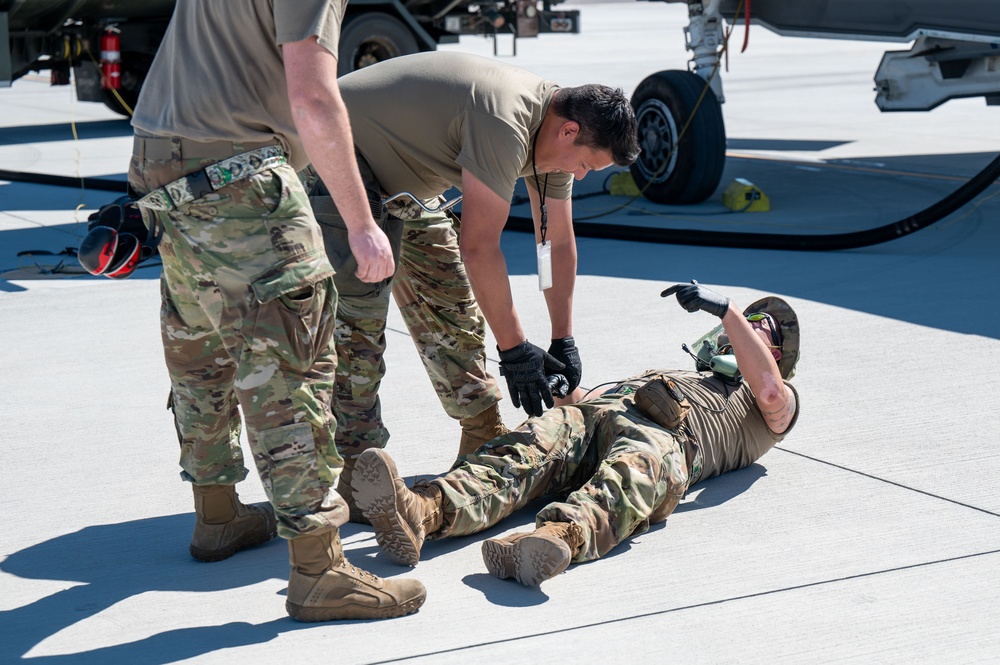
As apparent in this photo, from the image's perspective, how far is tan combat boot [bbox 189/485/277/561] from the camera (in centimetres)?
368

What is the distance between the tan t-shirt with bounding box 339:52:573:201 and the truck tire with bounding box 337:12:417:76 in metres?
9.03

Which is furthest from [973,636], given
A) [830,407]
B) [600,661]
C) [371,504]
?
[830,407]

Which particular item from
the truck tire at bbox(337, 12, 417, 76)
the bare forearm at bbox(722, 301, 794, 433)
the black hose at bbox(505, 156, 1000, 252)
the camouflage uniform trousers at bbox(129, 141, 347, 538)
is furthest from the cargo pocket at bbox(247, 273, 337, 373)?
the truck tire at bbox(337, 12, 417, 76)

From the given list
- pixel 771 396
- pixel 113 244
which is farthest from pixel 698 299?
pixel 113 244

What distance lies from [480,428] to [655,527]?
0.79 metres

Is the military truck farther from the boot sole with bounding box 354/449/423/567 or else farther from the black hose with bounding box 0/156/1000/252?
the boot sole with bounding box 354/449/423/567

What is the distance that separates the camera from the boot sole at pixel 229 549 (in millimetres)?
3689

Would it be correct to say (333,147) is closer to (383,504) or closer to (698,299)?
(383,504)

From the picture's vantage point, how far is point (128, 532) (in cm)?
393

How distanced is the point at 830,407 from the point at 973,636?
80.3 inches

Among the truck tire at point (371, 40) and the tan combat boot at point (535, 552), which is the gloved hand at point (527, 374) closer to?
the tan combat boot at point (535, 552)

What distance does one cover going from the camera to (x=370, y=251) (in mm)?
3002

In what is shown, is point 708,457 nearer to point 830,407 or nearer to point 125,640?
point 830,407

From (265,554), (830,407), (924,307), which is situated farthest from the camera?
(924,307)
